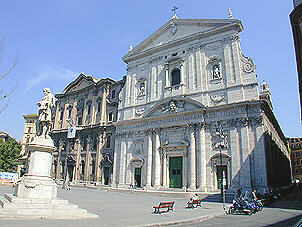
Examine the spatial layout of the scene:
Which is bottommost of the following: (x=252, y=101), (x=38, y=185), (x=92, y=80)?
(x=38, y=185)

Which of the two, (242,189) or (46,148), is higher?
(46,148)

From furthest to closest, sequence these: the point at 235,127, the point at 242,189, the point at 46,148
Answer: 1. the point at 235,127
2. the point at 242,189
3. the point at 46,148

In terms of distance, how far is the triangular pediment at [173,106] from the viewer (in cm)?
2886

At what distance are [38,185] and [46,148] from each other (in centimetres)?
184

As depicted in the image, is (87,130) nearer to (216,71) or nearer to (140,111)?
(140,111)

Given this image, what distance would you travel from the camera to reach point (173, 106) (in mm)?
29922

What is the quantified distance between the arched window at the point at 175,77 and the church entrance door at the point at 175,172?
10.1m

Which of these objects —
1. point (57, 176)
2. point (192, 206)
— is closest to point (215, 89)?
point (192, 206)

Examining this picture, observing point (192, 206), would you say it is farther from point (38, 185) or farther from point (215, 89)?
point (215, 89)

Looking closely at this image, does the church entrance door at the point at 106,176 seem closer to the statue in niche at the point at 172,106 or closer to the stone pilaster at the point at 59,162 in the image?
the stone pilaster at the point at 59,162

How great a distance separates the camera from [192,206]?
16.1 meters

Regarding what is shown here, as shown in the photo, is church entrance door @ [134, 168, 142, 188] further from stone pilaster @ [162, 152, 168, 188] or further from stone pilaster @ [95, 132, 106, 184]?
stone pilaster @ [95, 132, 106, 184]

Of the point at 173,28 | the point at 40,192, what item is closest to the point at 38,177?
the point at 40,192

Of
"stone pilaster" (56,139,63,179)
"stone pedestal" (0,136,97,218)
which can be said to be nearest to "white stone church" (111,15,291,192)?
"stone pilaster" (56,139,63,179)
